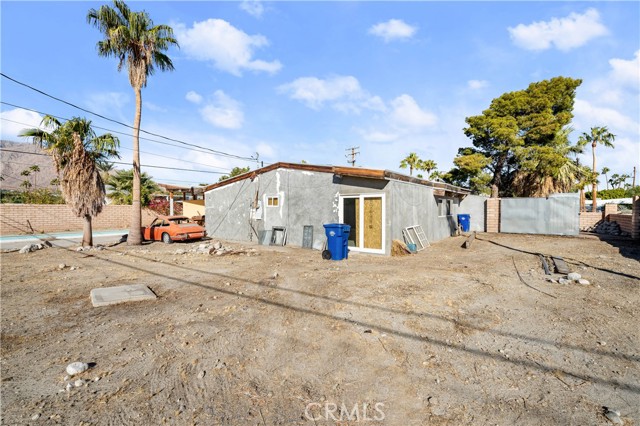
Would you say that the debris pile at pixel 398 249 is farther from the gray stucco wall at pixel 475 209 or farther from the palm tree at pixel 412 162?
the palm tree at pixel 412 162

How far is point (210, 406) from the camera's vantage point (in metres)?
2.80

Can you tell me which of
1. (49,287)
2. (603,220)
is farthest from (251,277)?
(603,220)

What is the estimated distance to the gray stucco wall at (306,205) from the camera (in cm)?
1134

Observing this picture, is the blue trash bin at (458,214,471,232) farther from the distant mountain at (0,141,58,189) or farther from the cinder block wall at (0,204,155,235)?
the distant mountain at (0,141,58,189)

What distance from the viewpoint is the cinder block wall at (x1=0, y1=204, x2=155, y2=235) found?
20219 millimetres

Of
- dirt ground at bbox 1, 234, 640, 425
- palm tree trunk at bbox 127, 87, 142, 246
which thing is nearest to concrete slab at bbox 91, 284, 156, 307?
dirt ground at bbox 1, 234, 640, 425

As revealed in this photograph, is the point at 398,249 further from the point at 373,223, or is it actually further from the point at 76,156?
the point at 76,156

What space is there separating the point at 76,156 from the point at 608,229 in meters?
29.0

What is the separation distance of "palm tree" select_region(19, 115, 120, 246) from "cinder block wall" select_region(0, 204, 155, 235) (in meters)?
8.34

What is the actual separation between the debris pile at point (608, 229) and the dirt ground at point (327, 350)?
1342cm

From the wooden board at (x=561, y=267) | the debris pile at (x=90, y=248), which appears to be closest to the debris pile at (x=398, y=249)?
the wooden board at (x=561, y=267)

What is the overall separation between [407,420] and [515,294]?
4.80 metres

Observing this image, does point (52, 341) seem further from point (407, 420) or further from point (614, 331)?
point (614, 331)

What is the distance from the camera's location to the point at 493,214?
19828 mm
